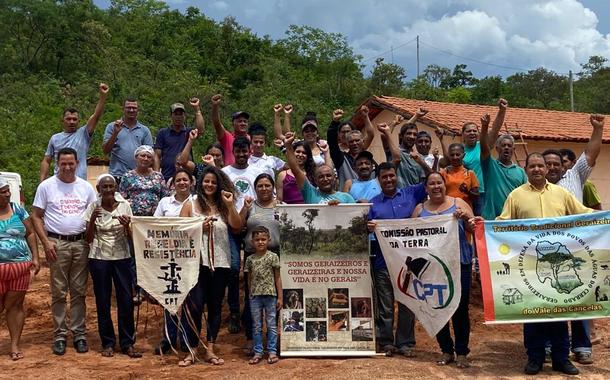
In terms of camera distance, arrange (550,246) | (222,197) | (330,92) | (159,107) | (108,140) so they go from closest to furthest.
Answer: (550,246) < (222,197) < (108,140) < (159,107) < (330,92)

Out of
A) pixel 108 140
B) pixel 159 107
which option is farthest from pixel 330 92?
pixel 108 140

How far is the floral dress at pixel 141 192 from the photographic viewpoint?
22.8ft

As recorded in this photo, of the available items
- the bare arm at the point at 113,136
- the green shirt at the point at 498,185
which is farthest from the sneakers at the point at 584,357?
the bare arm at the point at 113,136

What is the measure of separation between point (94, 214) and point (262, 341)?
220 centimetres

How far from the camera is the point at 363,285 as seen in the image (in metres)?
6.44

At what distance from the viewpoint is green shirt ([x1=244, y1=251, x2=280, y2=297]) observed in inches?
247

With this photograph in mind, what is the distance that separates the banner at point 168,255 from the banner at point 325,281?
940mm

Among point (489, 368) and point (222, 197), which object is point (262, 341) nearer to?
point (222, 197)

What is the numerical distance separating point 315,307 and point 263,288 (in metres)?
0.62

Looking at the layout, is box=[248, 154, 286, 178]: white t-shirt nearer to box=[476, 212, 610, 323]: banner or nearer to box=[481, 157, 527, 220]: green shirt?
box=[481, 157, 527, 220]: green shirt

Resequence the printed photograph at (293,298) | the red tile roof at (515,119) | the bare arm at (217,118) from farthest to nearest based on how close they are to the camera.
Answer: the red tile roof at (515,119) < the bare arm at (217,118) < the printed photograph at (293,298)

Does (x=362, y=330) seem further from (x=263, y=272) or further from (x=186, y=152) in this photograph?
(x=186, y=152)

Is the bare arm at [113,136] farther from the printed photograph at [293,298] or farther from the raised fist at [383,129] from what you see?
the raised fist at [383,129]

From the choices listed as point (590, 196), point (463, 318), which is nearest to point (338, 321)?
point (463, 318)
